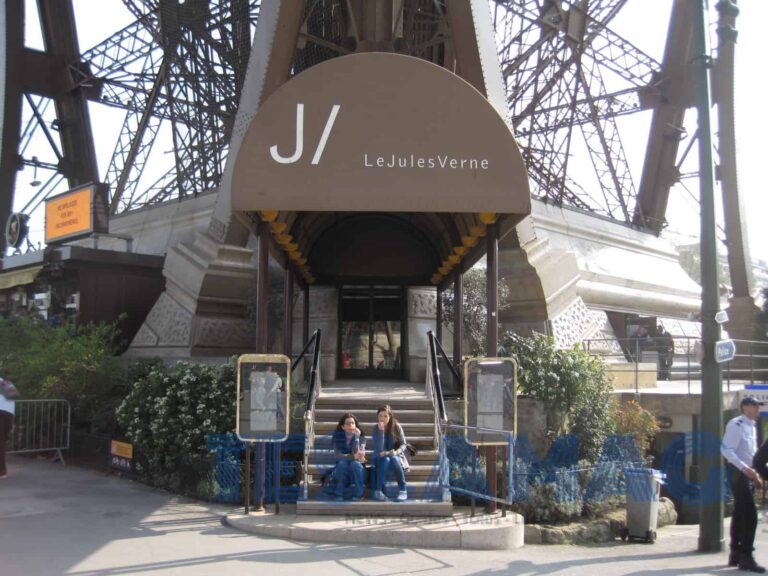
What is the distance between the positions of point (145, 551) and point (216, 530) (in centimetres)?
119

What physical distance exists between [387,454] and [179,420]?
377 cm

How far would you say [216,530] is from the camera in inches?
332

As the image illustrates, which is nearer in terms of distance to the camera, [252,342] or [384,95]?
[384,95]

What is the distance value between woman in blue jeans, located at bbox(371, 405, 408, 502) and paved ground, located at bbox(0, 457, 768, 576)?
118 cm

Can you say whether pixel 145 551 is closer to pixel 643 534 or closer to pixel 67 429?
pixel 643 534

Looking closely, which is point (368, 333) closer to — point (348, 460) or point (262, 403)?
point (262, 403)

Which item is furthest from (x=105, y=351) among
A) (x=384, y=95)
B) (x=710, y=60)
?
(x=710, y=60)

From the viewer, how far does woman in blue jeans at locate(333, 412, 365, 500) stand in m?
8.97

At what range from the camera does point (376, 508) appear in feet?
28.6

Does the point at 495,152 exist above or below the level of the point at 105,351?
above

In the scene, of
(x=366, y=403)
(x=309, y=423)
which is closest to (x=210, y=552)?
(x=309, y=423)

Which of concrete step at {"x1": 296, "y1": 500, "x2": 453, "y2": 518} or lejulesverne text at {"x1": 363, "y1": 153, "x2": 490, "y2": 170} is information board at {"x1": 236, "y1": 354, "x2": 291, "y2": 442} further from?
lejulesverne text at {"x1": 363, "y1": 153, "x2": 490, "y2": 170}

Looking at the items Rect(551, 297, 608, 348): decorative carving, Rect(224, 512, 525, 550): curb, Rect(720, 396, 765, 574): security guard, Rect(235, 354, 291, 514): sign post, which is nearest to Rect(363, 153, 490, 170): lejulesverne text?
Rect(235, 354, 291, 514): sign post

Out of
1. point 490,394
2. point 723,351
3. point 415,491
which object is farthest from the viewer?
point 415,491
